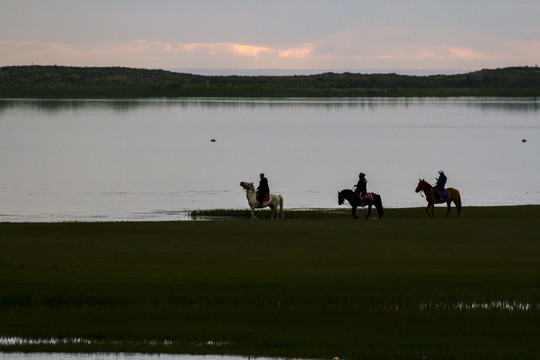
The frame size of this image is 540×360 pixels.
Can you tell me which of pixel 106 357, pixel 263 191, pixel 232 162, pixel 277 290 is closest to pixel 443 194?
pixel 263 191

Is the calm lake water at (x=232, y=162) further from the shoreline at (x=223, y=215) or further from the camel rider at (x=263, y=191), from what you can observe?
the camel rider at (x=263, y=191)

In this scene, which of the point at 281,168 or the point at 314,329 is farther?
the point at 281,168

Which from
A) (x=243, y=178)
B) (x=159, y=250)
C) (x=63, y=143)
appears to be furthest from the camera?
(x=63, y=143)

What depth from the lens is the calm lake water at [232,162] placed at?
168ft

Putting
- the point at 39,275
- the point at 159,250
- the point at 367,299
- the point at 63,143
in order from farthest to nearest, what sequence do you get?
the point at 63,143 → the point at 159,250 → the point at 39,275 → the point at 367,299

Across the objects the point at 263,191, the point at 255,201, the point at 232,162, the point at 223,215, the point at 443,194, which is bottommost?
the point at 232,162

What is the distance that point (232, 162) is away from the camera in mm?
80188

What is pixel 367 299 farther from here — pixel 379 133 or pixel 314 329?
pixel 379 133

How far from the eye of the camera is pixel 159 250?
27203 mm

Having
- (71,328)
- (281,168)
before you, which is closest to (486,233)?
(71,328)

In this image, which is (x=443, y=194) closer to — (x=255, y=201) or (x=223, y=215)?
(x=255, y=201)

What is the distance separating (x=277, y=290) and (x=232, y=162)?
5919 cm

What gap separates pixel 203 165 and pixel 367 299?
187 ft

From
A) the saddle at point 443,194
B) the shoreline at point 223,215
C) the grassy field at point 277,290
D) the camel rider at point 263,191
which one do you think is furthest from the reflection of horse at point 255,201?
the saddle at point 443,194
